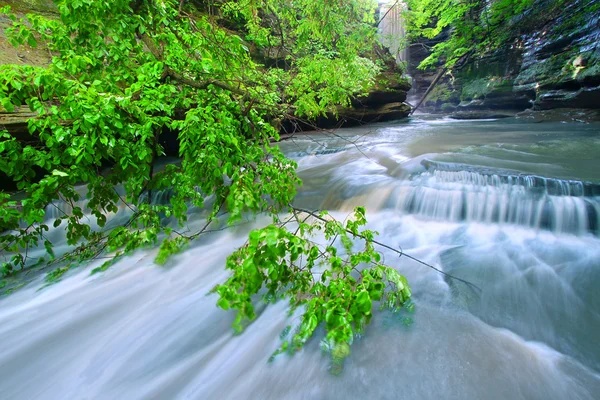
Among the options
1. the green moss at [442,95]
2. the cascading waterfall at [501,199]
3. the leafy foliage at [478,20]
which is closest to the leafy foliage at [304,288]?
the cascading waterfall at [501,199]

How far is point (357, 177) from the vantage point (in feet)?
18.5

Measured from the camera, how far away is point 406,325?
219 centimetres

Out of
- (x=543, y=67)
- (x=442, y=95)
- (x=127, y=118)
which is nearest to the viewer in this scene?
(x=127, y=118)

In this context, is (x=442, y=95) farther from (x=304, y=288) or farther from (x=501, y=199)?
(x=304, y=288)

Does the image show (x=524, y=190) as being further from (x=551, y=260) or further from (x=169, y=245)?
(x=169, y=245)

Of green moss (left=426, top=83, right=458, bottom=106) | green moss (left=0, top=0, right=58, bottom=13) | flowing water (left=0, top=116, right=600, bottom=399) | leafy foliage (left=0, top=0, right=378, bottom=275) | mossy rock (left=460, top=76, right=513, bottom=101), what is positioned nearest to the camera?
flowing water (left=0, top=116, right=600, bottom=399)

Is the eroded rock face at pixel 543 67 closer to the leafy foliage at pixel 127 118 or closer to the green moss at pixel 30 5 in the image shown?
the leafy foliage at pixel 127 118

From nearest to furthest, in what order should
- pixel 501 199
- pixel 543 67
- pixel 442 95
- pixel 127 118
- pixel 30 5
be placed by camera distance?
pixel 127 118 < pixel 501 199 < pixel 30 5 < pixel 543 67 < pixel 442 95

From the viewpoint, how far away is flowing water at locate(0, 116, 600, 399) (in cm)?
183

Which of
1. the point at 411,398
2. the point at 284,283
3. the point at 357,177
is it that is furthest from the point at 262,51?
the point at 411,398

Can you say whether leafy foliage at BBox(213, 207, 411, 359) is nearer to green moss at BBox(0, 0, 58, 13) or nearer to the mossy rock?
green moss at BBox(0, 0, 58, 13)

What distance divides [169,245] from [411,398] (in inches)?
110

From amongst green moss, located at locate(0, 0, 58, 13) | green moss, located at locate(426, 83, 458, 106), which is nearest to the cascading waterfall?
green moss, located at locate(0, 0, 58, 13)

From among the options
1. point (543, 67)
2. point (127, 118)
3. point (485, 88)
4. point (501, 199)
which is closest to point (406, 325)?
point (501, 199)
